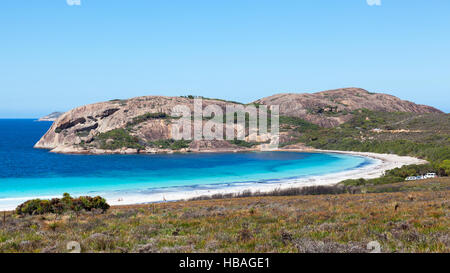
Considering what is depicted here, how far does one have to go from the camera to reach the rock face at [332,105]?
162475mm

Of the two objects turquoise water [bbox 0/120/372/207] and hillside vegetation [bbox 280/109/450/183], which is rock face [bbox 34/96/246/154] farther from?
hillside vegetation [bbox 280/109/450/183]

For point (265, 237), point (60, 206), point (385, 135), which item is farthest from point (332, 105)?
point (265, 237)

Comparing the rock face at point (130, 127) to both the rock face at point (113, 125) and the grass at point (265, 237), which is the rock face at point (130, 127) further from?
the grass at point (265, 237)

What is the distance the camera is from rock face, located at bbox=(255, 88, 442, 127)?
533ft

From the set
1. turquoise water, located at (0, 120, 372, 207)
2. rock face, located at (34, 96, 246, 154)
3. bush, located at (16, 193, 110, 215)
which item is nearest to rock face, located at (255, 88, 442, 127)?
rock face, located at (34, 96, 246, 154)

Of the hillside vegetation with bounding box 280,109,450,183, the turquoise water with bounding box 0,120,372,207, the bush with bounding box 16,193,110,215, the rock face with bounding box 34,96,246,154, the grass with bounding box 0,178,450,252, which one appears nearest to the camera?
the grass with bounding box 0,178,450,252

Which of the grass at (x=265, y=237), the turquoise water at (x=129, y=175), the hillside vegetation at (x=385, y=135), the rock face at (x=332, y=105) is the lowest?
the turquoise water at (x=129, y=175)

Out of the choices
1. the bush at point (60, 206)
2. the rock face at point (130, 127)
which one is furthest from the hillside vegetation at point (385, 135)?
the bush at point (60, 206)

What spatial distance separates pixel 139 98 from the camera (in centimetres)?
14912

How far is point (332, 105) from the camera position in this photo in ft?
576

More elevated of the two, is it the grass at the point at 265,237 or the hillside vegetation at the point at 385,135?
the hillside vegetation at the point at 385,135

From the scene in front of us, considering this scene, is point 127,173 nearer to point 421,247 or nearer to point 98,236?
point 98,236

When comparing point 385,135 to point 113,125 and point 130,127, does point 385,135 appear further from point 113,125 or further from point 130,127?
point 113,125

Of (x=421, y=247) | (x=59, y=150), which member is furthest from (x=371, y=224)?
(x=59, y=150)
